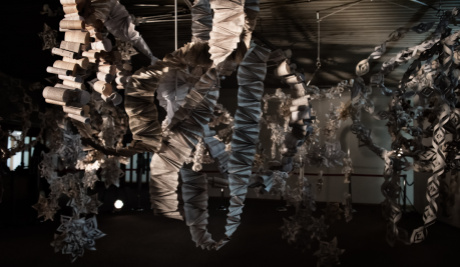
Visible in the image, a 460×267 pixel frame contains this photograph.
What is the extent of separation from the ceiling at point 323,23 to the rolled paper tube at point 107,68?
3.11 meters

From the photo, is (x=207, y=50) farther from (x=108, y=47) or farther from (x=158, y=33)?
(x=158, y=33)

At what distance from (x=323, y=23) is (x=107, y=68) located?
4141 mm

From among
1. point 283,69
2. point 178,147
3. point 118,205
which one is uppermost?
point 283,69

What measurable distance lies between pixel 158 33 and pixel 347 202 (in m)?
3.37

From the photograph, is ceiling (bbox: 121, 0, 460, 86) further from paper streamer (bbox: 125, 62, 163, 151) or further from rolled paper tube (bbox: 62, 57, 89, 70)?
paper streamer (bbox: 125, 62, 163, 151)

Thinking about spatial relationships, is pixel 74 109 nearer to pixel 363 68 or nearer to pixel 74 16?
pixel 74 16

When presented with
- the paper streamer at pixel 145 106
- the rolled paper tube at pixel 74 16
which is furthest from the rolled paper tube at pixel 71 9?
the paper streamer at pixel 145 106

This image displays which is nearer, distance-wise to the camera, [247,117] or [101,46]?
[247,117]

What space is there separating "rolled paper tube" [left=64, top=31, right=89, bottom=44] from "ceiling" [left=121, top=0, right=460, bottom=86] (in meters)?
3.27

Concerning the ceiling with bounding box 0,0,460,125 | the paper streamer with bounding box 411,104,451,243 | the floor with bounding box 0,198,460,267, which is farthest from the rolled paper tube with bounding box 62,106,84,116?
the floor with bounding box 0,198,460,267

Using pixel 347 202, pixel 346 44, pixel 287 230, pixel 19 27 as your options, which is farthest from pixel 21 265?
pixel 346 44

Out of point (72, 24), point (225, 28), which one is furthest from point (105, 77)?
point (225, 28)

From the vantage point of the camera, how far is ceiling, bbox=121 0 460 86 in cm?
446

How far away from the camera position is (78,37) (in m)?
1.21
